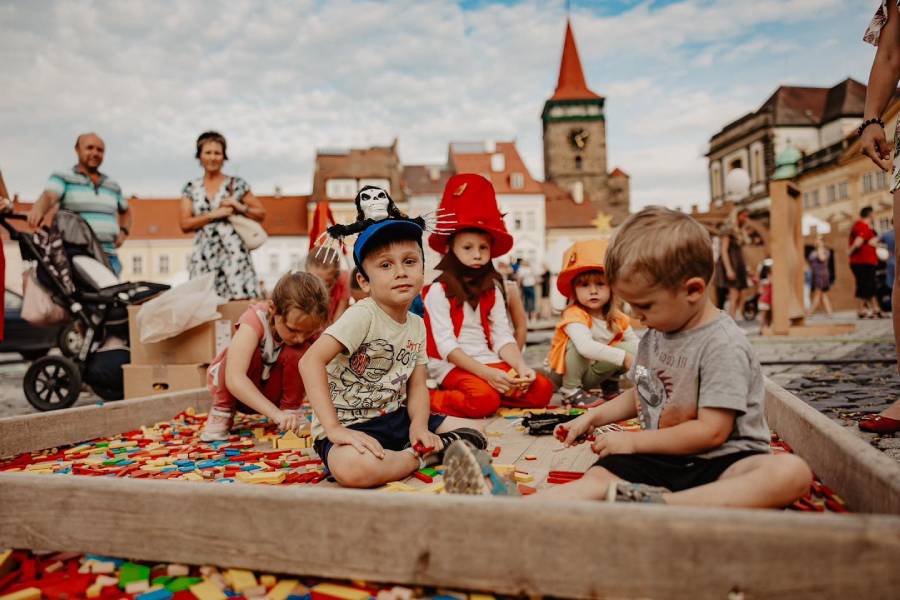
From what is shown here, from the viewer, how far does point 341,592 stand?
1.75 m

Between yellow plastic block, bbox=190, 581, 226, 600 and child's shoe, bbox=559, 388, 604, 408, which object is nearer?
yellow plastic block, bbox=190, 581, 226, 600

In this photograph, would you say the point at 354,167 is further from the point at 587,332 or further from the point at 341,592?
the point at 341,592

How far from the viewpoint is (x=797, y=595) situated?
1.45m

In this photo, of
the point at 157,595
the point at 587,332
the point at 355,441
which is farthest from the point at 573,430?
the point at 587,332

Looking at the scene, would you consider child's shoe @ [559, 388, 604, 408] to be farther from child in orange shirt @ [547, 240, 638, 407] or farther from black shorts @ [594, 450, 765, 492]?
black shorts @ [594, 450, 765, 492]

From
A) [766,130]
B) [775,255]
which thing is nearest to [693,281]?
[775,255]

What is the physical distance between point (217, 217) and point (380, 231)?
3.69m

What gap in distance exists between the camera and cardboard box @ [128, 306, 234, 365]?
554 cm

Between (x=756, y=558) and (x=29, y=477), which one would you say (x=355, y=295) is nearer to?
(x=29, y=477)

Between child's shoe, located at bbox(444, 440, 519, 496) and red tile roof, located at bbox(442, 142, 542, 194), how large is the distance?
5365 cm

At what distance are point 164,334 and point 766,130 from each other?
63.9 metres

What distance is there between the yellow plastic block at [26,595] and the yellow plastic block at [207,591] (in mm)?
411

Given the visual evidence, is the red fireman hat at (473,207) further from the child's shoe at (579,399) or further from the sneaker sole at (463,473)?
the sneaker sole at (463,473)

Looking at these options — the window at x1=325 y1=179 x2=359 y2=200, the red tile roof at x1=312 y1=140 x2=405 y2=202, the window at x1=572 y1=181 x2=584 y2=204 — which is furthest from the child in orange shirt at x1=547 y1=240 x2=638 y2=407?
the window at x1=572 y1=181 x2=584 y2=204
